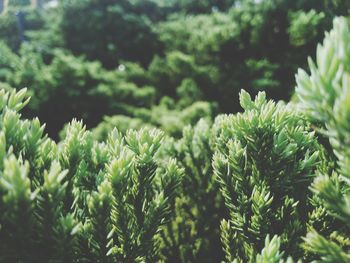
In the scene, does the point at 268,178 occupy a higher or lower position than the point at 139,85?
lower

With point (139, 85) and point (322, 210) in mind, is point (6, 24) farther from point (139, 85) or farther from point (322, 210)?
point (322, 210)

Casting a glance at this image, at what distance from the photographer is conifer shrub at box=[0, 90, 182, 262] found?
125 centimetres

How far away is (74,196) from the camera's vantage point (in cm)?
154

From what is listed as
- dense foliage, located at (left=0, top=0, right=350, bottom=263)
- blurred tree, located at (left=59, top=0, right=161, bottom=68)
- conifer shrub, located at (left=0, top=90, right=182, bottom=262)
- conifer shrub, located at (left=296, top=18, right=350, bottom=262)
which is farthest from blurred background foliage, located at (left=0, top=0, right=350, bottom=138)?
conifer shrub, located at (left=296, top=18, right=350, bottom=262)

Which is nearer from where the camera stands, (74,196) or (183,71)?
(74,196)

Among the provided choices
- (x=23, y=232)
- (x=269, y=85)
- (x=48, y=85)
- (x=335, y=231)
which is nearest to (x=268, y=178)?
(x=335, y=231)

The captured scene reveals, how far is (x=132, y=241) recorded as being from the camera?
5.11 feet

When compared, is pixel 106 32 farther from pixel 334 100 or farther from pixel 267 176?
pixel 334 100

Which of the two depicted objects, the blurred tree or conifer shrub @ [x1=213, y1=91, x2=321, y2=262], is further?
the blurred tree

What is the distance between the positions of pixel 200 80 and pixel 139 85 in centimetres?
217

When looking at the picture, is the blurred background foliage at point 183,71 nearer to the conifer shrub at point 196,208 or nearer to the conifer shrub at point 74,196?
the conifer shrub at point 196,208

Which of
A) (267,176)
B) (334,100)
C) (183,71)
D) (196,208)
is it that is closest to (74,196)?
(267,176)

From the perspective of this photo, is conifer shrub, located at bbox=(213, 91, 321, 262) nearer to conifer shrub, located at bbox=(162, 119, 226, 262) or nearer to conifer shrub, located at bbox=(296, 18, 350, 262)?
conifer shrub, located at bbox=(296, 18, 350, 262)

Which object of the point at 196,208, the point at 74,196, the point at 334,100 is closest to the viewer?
the point at 334,100
